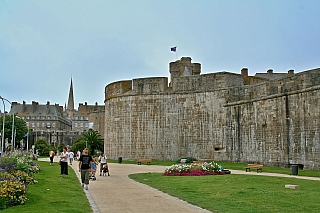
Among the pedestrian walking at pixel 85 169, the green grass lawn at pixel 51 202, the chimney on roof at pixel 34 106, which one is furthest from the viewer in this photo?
the chimney on roof at pixel 34 106

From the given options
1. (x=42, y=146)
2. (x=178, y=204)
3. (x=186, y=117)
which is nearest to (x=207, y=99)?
(x=186, y=117)

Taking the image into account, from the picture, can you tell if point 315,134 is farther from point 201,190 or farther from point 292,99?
point 201,190

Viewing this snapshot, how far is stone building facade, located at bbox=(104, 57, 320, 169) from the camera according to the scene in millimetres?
27047

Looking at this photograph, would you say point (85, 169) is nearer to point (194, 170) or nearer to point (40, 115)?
point (194, 170)

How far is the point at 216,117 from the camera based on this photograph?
36500mm

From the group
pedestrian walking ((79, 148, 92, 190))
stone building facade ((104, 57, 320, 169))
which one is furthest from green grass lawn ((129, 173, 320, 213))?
stone building facade ((104, 57, 320, 169))

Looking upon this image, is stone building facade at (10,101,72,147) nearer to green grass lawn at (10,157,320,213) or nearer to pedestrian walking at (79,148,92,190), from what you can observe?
pedestrian walking at (79,148,92,190)

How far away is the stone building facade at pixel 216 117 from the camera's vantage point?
88.7ft

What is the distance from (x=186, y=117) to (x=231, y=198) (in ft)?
86.8

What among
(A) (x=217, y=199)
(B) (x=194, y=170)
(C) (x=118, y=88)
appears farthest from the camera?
(C) (x=118, y=88)

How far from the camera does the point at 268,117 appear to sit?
3030cm

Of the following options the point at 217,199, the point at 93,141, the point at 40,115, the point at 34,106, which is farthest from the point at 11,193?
the point at 34,106

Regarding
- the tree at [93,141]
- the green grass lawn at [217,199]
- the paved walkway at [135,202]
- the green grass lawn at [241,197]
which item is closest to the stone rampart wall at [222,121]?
the green grass lawn at [241,197]

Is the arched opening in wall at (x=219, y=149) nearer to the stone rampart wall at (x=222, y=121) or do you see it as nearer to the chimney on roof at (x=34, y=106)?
the stone rampart wall at (x=222, y=121)
